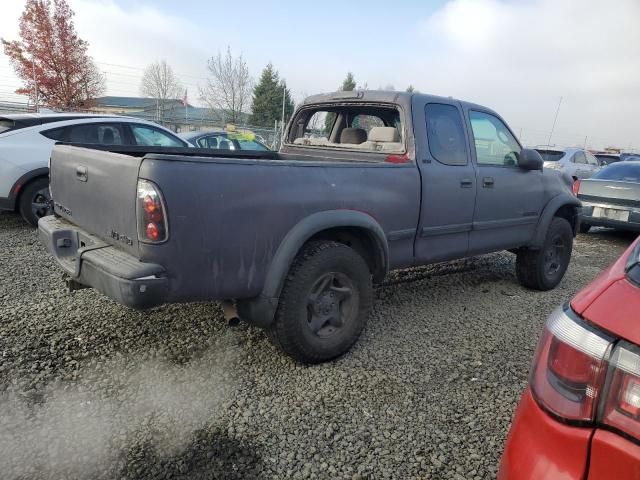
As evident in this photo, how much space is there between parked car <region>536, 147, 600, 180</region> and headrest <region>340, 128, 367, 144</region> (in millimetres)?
10766

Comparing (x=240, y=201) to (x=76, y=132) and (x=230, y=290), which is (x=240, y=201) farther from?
(x=76, y=132)

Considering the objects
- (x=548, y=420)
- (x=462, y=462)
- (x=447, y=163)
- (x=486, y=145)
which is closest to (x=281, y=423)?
(x=462, y=462)

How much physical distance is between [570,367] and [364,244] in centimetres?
213

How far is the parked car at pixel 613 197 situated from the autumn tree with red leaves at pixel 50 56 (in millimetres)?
25819

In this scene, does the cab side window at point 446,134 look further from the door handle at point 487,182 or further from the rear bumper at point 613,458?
the rear bumper at point 613,458

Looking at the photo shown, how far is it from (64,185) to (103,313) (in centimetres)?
110

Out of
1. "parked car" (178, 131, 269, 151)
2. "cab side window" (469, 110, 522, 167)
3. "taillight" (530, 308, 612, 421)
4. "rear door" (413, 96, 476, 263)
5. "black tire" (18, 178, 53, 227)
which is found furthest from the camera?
"parked car" (178, 131, 269, 151)

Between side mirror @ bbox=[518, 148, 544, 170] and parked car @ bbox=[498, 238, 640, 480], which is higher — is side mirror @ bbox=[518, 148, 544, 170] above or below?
above

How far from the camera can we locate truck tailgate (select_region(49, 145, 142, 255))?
241cm

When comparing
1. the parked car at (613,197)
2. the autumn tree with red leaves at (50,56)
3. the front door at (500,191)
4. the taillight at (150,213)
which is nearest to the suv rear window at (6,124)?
the taillight at (150,213)

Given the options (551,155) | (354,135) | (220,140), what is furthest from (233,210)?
(551,155)

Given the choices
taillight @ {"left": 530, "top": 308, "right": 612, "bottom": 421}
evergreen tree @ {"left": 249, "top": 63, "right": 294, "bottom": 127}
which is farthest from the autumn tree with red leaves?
taillight @ {"left": 530, "top": 308, "right": 612, "bottom": 421}

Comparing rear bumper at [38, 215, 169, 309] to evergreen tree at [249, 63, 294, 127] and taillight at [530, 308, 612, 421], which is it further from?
evergreen tree at [249, 63, 294, 127]

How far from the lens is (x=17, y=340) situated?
3.23 metres
